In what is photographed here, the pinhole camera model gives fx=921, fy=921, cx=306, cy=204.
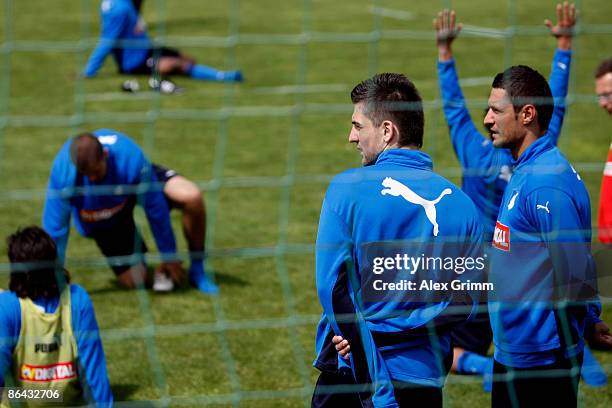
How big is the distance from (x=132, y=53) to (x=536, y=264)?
9.44m

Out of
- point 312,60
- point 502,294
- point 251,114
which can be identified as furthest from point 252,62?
point 502,294

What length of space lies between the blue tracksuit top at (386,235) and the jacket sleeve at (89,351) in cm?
143

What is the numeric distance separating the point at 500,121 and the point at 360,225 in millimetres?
811

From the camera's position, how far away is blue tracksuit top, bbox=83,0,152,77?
453 inches

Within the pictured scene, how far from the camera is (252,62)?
13.1 metres

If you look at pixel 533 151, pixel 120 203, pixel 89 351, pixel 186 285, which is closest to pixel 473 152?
pixel 533 151

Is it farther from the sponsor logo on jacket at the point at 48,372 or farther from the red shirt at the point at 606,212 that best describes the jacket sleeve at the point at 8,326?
the red shirt at the point at 606,212

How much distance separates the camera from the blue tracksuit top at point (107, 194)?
5773 mm

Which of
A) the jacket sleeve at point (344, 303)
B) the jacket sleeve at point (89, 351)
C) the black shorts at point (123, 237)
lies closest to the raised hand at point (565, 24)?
the jacket sleeve at point (344, 303)

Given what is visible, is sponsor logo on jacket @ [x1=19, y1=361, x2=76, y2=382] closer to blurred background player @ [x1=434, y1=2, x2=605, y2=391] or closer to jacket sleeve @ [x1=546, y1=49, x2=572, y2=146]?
blurred background player @ [x1=434, y1=2, x2=605, y2=391]

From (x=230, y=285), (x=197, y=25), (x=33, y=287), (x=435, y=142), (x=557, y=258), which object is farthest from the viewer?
(x=197, y=25)

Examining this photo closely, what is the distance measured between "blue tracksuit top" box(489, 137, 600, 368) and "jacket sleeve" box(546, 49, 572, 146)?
3.40 ft

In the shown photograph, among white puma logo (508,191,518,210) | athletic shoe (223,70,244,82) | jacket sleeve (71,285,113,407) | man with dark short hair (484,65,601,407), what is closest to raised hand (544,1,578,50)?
man with dark short hair (484,65,601,407)

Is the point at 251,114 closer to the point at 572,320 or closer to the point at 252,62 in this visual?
the point at 252,62
